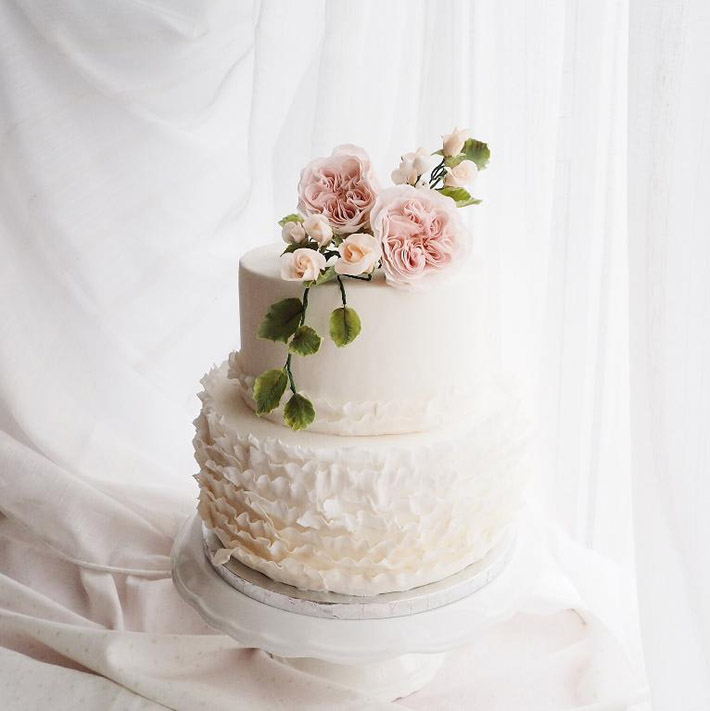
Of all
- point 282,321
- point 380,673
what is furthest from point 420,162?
point 380,673

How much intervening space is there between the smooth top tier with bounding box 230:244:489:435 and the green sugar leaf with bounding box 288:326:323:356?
0.12ft

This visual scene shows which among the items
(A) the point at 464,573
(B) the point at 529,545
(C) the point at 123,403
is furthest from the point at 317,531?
(C) the point at 123,403

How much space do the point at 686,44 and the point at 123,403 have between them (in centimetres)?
139

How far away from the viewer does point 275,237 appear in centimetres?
204

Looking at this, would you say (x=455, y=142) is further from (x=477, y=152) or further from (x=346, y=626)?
(x=346, y=626)

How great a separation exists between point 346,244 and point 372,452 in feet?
0.84

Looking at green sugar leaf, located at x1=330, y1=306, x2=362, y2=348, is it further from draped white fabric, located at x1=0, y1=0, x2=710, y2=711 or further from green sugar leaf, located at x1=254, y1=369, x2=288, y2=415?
draped white fabric, located at x1=0, y1=0, x2=710, y2=711

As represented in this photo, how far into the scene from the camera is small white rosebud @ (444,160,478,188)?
1262 millimetres

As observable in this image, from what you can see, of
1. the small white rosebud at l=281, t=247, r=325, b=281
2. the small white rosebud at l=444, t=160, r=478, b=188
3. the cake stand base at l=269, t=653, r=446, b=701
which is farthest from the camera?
the cake stand base at l=269, t=653, r=446, b=701

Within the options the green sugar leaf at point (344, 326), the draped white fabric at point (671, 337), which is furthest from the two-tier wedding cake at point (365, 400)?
the draped white fabric at point (671, 337)

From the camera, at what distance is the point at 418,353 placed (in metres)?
1.23

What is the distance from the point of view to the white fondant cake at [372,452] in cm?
119

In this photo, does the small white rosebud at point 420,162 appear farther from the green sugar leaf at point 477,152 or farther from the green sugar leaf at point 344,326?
the green sugar leaf at point 344,326

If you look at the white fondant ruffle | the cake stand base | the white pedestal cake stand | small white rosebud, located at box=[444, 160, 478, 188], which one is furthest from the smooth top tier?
the cake stand base
